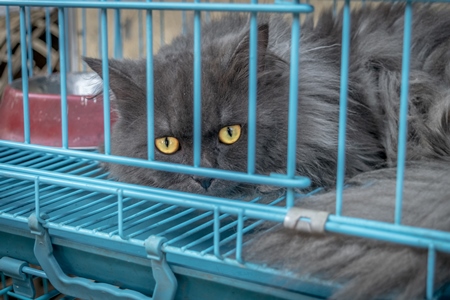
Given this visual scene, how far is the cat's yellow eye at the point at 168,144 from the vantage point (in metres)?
1.39

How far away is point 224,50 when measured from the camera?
1487 mm

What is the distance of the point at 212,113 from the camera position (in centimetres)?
135

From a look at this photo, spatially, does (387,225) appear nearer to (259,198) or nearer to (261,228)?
(261,228)

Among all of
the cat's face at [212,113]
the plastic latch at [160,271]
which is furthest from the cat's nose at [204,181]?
the plastic latch at [160,271]

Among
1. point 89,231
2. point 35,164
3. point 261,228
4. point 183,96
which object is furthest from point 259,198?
point 35,164

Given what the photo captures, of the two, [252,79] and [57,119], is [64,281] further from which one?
[57,119]

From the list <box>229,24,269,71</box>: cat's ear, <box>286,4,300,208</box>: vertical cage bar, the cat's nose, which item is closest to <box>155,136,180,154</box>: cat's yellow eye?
the cat's nose

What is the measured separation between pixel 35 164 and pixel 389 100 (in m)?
1.14

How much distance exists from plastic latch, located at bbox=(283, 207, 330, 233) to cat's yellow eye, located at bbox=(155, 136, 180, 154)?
1.68ft

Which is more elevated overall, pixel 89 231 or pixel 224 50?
pixel 224 50

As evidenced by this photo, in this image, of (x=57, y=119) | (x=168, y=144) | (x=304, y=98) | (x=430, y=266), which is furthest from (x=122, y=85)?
(x=430, y=266)

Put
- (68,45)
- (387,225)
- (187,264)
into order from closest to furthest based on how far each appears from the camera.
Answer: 1. (387,225)
2. (187,264)
3. (68,45)

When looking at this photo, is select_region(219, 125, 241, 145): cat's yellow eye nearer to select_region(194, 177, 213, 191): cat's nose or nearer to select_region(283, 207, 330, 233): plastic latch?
select_region(194, 177, 213, 191): cat's nose

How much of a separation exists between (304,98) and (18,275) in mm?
925
